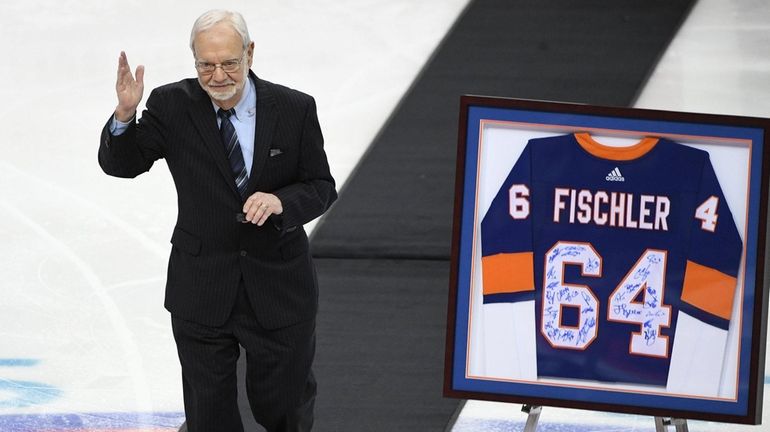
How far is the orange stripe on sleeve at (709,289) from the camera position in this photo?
10.2 ft

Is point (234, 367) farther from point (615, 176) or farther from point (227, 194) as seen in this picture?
point (615, 176)

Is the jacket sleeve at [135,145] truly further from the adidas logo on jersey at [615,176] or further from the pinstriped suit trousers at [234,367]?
the adidas logo on jersey at [615,176]

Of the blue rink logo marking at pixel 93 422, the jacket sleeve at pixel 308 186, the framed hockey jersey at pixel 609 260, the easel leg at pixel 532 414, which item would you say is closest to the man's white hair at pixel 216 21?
the jacket sleeve at pixel 308 186

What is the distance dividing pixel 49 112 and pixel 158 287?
1.66 m

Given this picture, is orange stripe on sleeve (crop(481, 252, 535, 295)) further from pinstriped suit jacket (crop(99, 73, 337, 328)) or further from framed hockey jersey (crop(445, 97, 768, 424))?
pinstriped suit jacket (crop(99, 73, 337, 328))

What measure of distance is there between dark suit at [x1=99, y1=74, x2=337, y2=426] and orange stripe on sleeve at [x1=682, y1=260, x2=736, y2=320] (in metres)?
0.88

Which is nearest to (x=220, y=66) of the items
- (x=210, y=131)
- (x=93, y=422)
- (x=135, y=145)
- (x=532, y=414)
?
(x=210, y=131)

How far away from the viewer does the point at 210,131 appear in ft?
10.0

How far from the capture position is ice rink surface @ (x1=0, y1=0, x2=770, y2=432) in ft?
13.9

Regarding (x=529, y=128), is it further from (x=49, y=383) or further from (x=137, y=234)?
(x=137, y=234)

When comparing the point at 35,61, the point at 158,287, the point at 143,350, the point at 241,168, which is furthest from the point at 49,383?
the point at 35,61

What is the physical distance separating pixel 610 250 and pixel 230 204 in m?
0.90

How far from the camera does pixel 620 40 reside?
672cm

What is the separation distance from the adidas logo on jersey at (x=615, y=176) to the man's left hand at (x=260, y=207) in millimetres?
778
